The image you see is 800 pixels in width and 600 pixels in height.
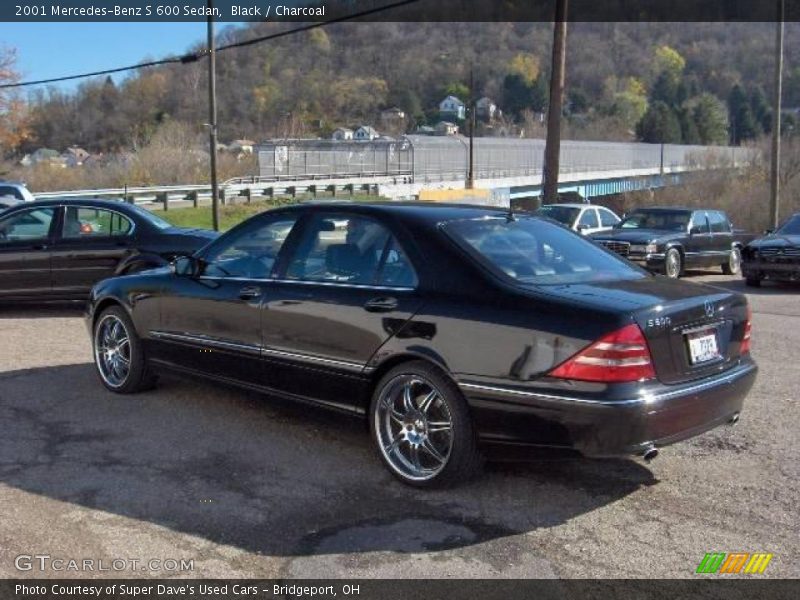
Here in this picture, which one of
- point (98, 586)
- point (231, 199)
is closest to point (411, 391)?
point (98, 586)

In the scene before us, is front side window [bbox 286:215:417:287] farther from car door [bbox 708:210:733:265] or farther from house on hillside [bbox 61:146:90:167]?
house on hillside [bbox 61:146:90:167]

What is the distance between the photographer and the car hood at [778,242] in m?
15.3

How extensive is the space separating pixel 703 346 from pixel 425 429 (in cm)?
153

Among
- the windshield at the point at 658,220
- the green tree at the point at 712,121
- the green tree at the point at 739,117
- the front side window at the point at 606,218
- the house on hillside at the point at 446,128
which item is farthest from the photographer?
the green tree at the point at 712,121

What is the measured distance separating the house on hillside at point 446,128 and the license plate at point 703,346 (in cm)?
9836

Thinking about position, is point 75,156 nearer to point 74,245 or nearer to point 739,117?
point 74,245

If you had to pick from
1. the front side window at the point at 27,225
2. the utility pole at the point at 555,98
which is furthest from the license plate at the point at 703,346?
the utility pole at the point at 555,98

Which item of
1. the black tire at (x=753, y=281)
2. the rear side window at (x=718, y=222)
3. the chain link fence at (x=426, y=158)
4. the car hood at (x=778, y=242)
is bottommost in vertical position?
the black tire at (x=753, y=281)

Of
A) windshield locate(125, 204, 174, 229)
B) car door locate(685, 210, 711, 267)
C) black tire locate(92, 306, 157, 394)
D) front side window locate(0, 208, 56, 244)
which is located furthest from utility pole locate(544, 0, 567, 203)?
black tire locate(92, 306, 157, 394)

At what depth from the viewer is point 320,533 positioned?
13.8 ft

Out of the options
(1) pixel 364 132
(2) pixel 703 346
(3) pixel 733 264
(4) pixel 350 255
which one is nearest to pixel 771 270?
(3) pixel 733 264

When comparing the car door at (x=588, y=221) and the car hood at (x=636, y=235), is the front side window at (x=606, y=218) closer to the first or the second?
the car door at (x=588, y=221)

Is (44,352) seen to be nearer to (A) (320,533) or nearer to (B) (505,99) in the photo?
(A) (320,533)

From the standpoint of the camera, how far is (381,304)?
4930mm
